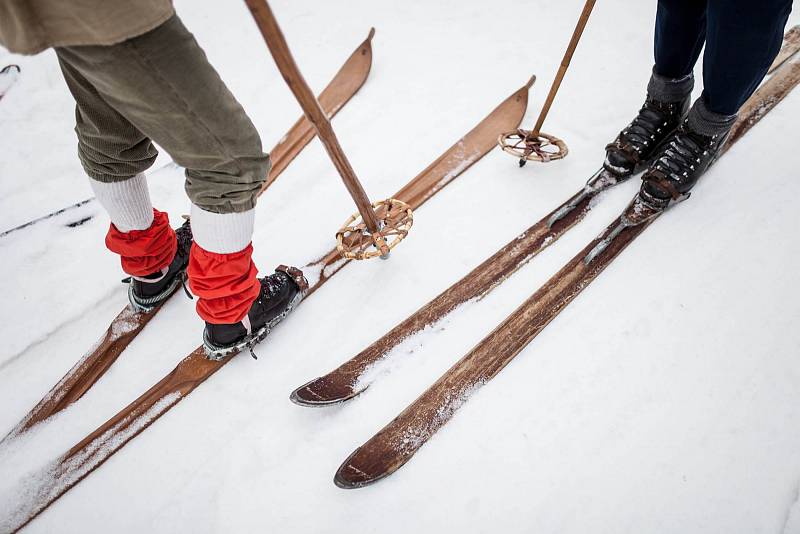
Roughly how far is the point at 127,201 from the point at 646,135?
1.95 metres

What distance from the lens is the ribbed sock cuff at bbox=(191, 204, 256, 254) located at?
1198 mm

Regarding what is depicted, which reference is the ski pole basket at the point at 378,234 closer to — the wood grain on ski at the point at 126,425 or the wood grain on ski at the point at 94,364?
the wood grain on ski at the point at 126,425

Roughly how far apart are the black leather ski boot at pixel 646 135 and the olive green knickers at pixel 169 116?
1.48m

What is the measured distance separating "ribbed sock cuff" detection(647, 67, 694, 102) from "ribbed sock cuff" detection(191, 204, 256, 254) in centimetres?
166

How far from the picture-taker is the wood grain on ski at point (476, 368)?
4.39 ft

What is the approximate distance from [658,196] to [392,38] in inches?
77.2

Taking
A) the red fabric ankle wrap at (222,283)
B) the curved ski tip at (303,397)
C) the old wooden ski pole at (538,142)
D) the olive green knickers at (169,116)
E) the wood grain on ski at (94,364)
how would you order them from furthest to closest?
1. the old wooden ski pole at (538,142)
2. the wood grain on ski at (94,364)
3. the curved ski tip at (303,397)
4. the red fabric ankle wrap at (222,283)
5. the olive green knickers at (169,116)

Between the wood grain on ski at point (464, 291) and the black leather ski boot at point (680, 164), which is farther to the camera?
the black leather ski boot at point (680, 164)

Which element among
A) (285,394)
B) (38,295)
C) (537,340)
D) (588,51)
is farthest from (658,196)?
(38,295)

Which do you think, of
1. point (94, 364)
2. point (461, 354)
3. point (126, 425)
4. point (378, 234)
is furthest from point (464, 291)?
point (94, 364)

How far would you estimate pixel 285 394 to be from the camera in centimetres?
152

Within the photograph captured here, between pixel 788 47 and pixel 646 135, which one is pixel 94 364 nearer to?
pixel 646 135

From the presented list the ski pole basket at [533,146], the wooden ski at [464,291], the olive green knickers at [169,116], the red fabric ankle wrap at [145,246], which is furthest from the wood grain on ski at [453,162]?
the olive green knickers at [169,116]

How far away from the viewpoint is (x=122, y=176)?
1347 millimetres
